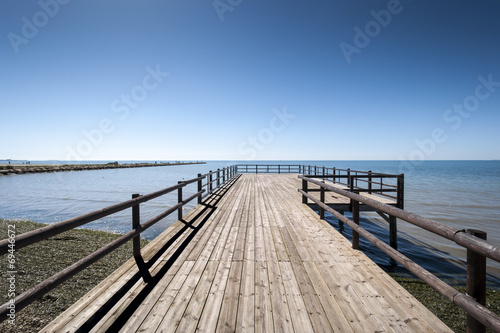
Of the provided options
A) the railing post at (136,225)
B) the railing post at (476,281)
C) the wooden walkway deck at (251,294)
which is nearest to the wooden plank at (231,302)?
the wooden walkway deck at (251,294)

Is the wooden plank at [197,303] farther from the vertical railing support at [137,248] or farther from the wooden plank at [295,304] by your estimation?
the wooden plank at [295,304]

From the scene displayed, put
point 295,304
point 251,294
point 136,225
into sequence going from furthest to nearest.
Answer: point 136,225, point 251,294, point 295,304

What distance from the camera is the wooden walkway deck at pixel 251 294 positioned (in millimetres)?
2098

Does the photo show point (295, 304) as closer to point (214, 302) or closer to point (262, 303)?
point (262, 303)

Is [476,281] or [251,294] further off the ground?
[476,281]

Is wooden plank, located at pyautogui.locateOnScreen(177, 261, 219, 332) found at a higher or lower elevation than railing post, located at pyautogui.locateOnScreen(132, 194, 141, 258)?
lower

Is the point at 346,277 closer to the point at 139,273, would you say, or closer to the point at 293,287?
the point at 293,287

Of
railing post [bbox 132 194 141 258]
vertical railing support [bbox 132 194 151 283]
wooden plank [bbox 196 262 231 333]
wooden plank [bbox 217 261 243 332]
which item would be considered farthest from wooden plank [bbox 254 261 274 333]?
railing post [bbox 132 194 141 258]

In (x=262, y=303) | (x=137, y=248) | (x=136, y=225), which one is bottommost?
(x=262, y=303)

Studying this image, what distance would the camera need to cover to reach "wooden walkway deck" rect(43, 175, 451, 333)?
6.88 feet

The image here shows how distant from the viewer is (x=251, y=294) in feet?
8.43

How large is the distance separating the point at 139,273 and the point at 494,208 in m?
22.8

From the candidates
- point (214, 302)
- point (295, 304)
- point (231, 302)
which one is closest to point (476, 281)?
point (295, 304)

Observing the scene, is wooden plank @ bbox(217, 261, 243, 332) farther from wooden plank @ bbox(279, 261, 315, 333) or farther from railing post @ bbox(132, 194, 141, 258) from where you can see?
railing post @ bbox(132, 194, 141, 258)
